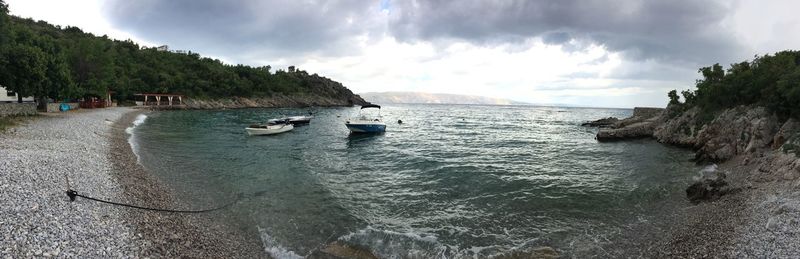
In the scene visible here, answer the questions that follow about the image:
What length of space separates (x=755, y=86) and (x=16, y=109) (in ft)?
227

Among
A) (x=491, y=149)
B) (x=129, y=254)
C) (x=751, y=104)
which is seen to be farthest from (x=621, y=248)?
(x=751, y=104)

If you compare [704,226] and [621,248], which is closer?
[621,248]

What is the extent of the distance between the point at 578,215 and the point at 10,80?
56265 millimetres

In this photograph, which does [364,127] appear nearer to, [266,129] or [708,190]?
[266,129]

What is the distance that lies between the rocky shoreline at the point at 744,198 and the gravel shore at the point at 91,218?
577 inches

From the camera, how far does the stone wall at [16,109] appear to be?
35.6m

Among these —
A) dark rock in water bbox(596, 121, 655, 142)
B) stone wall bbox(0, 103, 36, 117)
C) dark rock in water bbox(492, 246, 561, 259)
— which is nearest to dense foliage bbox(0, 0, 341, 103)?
stone wall bbox(0, 103, 36, 117)

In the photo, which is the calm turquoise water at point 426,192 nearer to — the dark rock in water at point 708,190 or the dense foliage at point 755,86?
the dark rock in water at point 708,190

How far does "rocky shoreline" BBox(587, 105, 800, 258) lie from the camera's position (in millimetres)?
11359

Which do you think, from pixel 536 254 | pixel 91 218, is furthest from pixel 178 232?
pixel 536 254

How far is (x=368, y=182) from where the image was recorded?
21.9 m

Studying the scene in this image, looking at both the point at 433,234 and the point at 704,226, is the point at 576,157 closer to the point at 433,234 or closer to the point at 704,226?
the point at 704,226

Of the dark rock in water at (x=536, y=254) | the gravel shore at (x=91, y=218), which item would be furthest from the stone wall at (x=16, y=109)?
the dark rock in water at (x=536, y=254)

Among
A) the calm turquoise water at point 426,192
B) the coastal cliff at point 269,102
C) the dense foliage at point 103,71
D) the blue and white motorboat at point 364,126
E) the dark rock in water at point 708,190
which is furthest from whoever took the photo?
the coastal cliff at point 269,102
